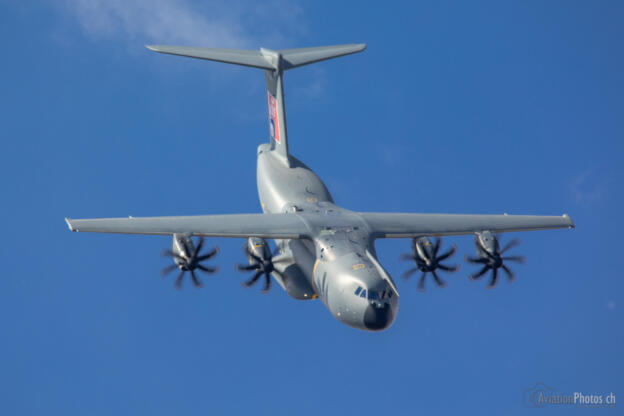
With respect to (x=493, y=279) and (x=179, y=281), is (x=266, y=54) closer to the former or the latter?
(x=179, y=281)

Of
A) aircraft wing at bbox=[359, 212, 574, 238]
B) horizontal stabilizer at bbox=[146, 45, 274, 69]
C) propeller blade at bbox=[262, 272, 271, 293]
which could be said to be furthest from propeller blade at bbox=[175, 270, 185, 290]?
horizontal stabilizer at bbox=[146, 45, 274, 69]

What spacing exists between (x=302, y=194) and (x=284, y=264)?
553 centimetres

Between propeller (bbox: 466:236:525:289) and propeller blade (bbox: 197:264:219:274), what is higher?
propeller (bbox: 466:236:525:289)

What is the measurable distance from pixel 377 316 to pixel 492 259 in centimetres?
1019

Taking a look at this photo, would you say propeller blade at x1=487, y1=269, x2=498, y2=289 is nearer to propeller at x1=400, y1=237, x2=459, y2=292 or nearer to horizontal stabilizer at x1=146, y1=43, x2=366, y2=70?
propeller at x1=400, y1=237, x2=459, y2=292

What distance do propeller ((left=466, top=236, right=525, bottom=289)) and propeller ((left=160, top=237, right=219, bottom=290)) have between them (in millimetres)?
14397

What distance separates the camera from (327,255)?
131 feet

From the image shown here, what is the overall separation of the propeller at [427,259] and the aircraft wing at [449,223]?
76 cm

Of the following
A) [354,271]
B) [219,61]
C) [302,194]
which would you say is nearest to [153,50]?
[219,61]

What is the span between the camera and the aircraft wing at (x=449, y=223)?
43.6m

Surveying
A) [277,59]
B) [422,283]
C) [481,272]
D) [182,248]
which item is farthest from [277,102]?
[481,272]

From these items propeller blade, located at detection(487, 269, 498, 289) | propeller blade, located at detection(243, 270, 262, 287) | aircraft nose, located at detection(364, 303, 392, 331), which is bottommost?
aircraft nose, located at detection(364, 303, 392, 331)

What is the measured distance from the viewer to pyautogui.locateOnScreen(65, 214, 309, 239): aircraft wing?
41125 millimetres

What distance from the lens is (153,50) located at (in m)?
49.7
